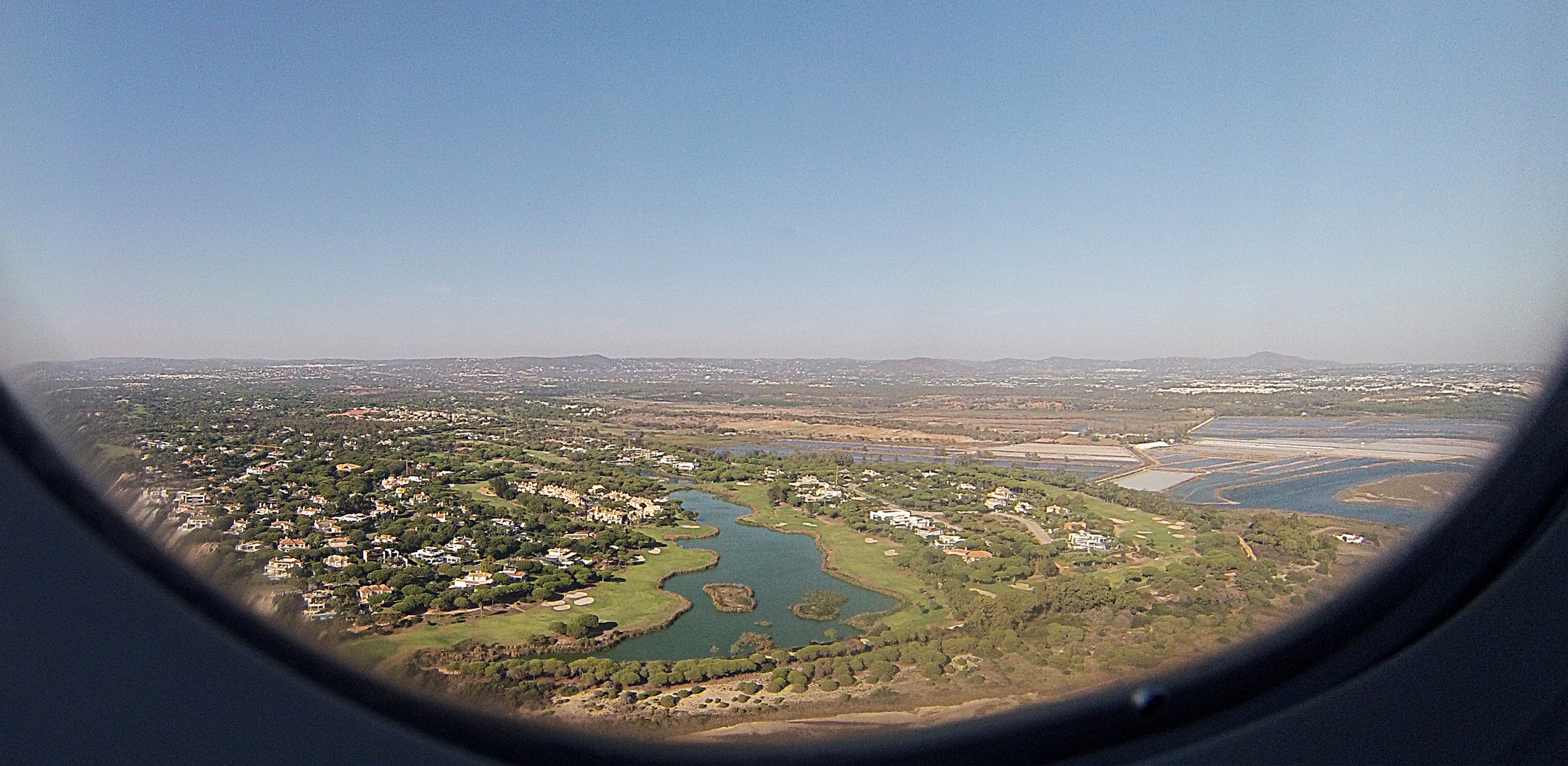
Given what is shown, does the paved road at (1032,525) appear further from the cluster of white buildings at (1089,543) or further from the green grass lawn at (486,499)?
→ the green grass lawn at (486,499)

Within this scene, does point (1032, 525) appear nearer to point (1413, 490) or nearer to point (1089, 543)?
point (1089, 543)

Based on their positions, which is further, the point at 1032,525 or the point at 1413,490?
the point at 1032,525

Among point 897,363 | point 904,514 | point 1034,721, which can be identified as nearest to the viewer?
point 1034,721

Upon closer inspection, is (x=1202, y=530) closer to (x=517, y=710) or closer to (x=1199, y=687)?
(x=1199, y=687)

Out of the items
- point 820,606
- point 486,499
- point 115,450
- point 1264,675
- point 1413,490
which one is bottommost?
point 820,606

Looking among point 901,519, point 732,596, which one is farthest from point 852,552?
point 732,596

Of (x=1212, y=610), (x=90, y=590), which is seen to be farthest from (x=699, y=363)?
(x=90, y=590)

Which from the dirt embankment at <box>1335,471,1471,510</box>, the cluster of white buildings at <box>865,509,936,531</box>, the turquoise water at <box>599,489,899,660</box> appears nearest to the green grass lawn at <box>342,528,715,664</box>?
the turquoise water at <box>599,489,899,660</box>
